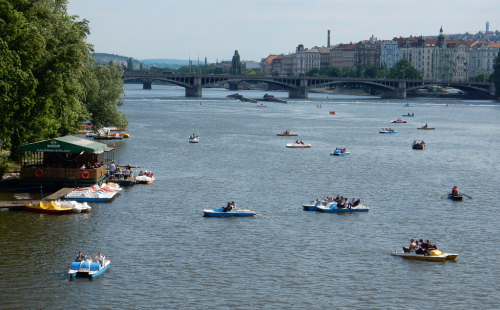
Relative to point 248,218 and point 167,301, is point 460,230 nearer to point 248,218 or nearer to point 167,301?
point 248,218

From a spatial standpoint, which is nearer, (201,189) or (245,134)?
(201,189)

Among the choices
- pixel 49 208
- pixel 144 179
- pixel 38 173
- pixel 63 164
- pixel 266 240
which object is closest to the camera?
pixel 266 240

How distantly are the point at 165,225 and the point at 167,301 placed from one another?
589 inches

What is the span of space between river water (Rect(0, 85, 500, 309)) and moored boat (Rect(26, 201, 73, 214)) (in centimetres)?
69

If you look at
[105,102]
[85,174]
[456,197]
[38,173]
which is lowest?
[456,197]

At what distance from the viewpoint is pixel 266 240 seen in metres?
46.6

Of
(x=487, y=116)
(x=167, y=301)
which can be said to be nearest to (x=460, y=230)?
(x=167, y=301)

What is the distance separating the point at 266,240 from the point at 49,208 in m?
16.1

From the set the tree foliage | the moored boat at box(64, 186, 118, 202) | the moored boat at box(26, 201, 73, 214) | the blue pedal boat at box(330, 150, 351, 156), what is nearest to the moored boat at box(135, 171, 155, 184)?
the moored boat at box(64, 186, 118, 202)

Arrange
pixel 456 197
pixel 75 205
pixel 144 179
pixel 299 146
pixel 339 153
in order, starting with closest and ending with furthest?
pixel 75 205 < pixel 456 197 < pixel 144 179 < pixel 339 153 < pixel 299 146

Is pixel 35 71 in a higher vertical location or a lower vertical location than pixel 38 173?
higher

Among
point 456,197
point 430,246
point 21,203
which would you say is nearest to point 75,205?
point 21,203

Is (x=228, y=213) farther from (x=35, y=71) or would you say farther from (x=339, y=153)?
(x=339, y=153)

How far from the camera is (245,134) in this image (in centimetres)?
12112
